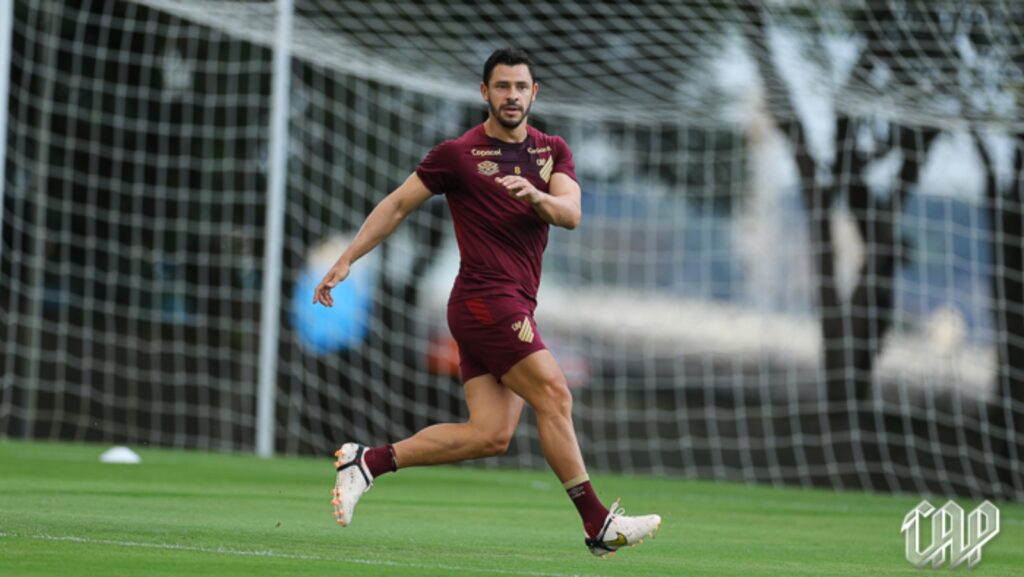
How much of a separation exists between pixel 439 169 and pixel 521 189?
66 centimetres

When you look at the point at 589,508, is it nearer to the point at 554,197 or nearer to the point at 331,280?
the point at 554,197

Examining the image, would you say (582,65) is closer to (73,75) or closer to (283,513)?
(73,75)

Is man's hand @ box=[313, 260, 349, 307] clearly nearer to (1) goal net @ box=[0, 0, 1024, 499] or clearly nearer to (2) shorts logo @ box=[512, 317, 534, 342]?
(2) shorts logo @ box=[512, 317, 534, 342]

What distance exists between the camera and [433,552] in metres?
6.62

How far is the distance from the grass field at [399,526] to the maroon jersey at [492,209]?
99 cm

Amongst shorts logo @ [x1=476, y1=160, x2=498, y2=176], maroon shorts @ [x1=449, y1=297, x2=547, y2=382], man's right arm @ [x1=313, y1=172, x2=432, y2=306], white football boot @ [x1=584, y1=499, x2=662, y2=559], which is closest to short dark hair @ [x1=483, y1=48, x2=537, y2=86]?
shorts logo @ [x1=476, y1=160, x2=498, y2=176]

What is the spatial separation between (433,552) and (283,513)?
6.71 feet

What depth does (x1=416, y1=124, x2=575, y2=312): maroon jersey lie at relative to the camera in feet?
22.1

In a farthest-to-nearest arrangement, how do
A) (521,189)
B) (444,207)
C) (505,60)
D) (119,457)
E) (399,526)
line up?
(444,207) → (119,457) → (399,526) → (505,60) → (521,189)

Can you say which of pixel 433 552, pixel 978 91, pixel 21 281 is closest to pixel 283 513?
pixel 433 552

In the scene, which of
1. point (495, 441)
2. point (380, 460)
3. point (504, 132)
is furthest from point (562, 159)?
point (380, 460)

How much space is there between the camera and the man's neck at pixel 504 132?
22.4 ft

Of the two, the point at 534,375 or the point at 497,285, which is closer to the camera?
the point at 534,375

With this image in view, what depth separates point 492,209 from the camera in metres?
6.76
